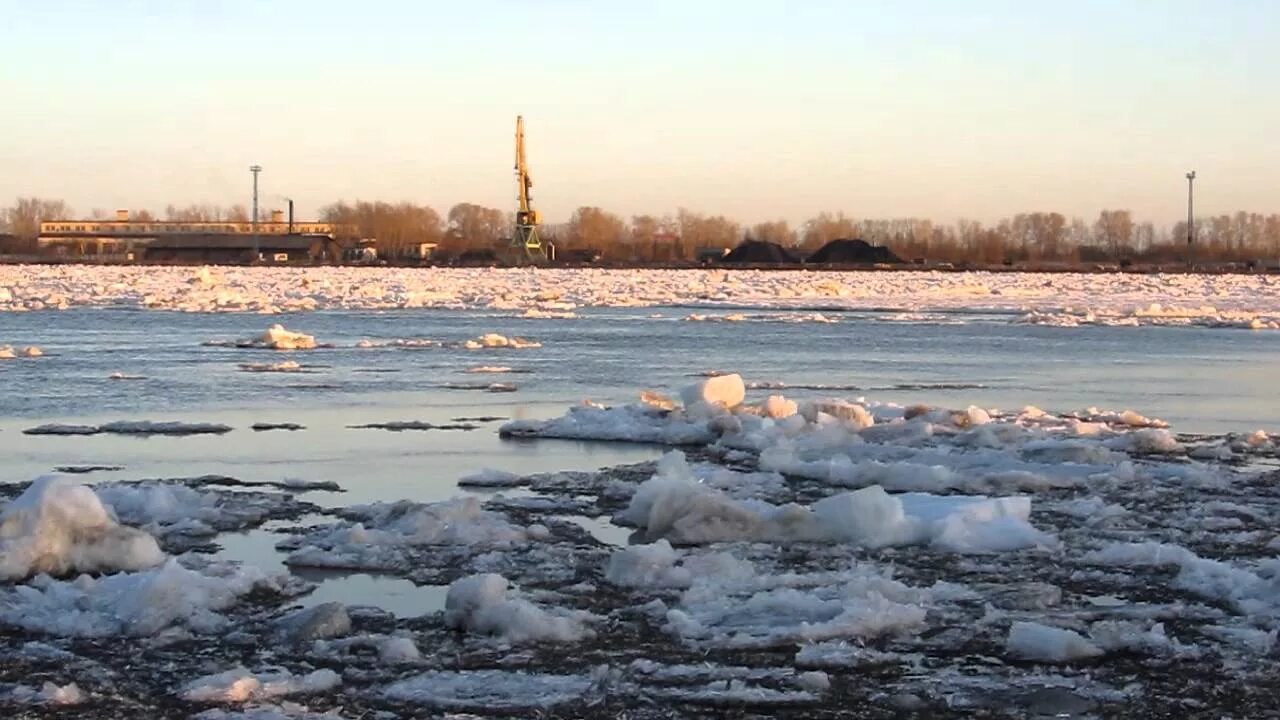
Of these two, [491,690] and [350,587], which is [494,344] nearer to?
[350,587]

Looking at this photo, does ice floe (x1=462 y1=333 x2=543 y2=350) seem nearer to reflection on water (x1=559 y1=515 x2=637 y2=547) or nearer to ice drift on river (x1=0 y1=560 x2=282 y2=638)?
reflection on water (x1=559 y1=515 x2=637 y2=547)

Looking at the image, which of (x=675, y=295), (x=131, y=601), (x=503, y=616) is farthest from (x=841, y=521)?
(x=675, y=295)

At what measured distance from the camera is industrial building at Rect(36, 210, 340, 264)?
3925 inches

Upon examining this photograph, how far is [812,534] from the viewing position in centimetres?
848

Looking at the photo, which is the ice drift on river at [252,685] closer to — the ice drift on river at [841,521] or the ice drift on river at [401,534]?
the ice drift on river at [401,534]

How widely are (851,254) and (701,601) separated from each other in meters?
85.9

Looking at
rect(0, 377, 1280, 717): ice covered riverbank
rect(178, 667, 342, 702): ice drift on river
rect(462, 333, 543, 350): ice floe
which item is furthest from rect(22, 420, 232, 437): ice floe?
rect(462, 333, 543, 350): ice floe

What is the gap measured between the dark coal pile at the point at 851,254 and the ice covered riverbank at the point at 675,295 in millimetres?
27605

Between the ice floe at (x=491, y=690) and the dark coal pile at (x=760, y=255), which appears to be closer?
the ice floe at (x=491, y=690)

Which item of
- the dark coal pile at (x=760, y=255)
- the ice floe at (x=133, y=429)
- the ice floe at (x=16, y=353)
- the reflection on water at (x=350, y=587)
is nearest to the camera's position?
the reflection on water at (x=350, y=587)

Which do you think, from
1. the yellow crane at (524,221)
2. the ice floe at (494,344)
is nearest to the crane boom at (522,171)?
the yellow crane at (524,221)

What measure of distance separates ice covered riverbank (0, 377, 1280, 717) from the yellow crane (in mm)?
85275

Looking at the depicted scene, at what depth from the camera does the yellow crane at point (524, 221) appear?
9669cm

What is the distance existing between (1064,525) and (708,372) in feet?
34.5
